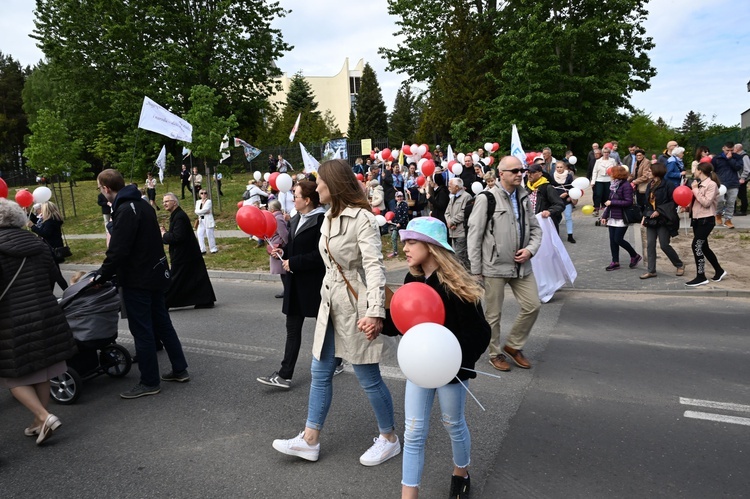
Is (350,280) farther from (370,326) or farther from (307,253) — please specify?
(307,253)

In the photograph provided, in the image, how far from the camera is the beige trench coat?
11.4ft

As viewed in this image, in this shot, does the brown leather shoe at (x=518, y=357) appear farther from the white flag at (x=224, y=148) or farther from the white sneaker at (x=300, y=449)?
the white flag at (x=224, y=148)

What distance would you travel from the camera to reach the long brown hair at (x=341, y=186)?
3.56 meters

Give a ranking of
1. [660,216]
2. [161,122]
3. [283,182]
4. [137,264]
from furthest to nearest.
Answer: [161,122] → [283,182] → [660,216] → [137,264]

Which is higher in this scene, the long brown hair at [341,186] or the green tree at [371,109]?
the green tree at [371,109]

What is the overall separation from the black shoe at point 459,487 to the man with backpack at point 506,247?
7.44 ft

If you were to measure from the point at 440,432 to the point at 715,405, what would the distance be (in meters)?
2.36

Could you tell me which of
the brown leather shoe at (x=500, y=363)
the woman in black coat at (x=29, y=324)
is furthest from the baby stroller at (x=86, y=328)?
the brown leather shoe at (x=500, y=363)

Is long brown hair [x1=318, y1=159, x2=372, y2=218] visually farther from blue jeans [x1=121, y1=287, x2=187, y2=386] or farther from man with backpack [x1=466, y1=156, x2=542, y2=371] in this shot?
blue jeans [x1=121, y1=287, x2=187, y2=386]

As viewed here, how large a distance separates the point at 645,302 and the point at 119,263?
7.20 metres

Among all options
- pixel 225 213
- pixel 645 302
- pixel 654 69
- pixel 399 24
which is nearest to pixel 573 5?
pixel 654 69

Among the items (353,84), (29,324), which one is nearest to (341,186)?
(29,324)

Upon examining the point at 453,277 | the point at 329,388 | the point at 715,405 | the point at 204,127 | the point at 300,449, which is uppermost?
the point at 204,127

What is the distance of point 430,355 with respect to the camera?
255 cm
